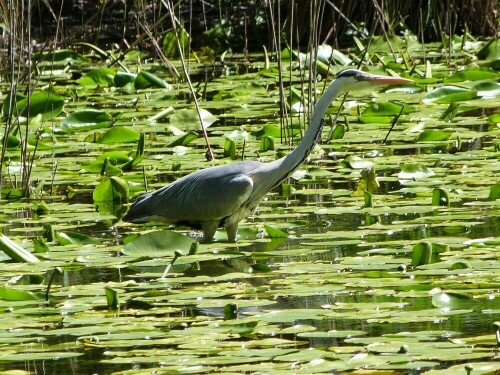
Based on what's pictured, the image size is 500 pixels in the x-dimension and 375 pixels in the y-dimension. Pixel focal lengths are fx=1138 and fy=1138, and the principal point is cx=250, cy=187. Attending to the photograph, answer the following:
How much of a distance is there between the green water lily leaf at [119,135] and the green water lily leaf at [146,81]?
2.16m

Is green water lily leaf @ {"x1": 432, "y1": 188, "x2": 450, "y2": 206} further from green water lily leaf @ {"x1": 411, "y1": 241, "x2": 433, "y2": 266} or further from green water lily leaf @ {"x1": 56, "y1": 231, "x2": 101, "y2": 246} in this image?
green water lily leaf @ {"x1": 56, "y1": 231, "x2": 101, "y2": 246}

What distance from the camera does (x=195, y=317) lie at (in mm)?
4258

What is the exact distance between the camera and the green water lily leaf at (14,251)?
16.6 feet

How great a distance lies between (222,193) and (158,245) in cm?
72

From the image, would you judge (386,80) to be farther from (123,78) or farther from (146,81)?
(123,78)

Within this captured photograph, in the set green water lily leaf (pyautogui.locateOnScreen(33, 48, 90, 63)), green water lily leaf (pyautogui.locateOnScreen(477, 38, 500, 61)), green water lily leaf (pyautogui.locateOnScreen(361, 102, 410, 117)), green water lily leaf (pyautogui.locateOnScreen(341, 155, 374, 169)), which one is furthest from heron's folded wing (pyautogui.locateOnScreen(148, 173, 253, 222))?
green water lily leaf (pyautogui.locateOnScreen(33, 48, 90, 63))

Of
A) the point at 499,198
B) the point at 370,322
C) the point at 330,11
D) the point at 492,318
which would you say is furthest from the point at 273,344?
the point at 330,11

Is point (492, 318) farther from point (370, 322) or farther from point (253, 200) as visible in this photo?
point (253, 200)

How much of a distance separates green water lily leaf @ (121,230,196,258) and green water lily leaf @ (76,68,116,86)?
6.26m

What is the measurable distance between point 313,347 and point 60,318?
108 cm

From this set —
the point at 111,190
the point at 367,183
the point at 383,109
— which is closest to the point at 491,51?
the point at 383,109

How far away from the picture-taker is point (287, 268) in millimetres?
4930

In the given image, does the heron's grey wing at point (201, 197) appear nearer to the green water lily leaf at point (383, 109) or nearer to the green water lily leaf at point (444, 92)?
the green water lily leaf at point (383, 109)

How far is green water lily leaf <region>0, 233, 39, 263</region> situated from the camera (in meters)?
5.07
